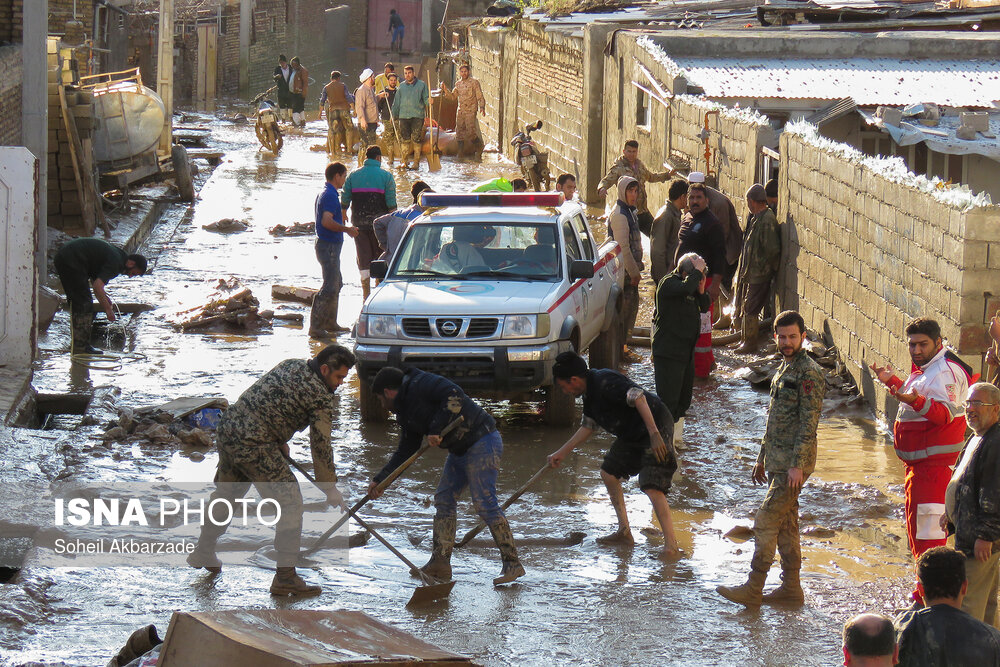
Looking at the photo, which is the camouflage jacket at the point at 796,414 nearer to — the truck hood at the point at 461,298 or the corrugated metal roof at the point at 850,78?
the truck hood at the point at 461,298

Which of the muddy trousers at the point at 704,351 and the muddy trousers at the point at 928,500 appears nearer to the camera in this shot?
the muddy trousers at the point at 928,500

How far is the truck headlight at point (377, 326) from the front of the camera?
Result: 10.8 metres

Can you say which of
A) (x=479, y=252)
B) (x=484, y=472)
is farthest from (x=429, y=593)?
(x=479, y=252)

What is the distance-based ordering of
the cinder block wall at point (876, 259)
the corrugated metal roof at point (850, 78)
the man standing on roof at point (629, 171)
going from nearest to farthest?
the cinder block wall at point (876, 259)
the man standing on roof at point (629, 171)
the corrugated metal roof at point (850, 78)

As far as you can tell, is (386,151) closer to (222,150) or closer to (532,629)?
(222,150)

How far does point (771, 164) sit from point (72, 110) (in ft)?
33.1

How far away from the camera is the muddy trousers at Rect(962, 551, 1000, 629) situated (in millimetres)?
6309

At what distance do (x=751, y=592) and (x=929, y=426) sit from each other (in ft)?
4.62

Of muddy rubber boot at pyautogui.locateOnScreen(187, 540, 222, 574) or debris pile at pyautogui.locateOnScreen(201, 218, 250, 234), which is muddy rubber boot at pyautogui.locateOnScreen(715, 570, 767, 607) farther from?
debris pile at pyautogui.locateOnScreen(201, 218, 250, 234)

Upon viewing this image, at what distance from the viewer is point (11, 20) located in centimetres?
1908

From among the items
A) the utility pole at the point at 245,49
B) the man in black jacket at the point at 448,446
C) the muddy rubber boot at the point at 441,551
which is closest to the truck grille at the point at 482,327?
the man in black jacket at the point at 448,446

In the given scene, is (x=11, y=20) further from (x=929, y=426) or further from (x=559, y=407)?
(x=929, y=426)

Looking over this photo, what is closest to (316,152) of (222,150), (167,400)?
(222,150)

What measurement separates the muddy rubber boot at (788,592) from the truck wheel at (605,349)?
5.19m
